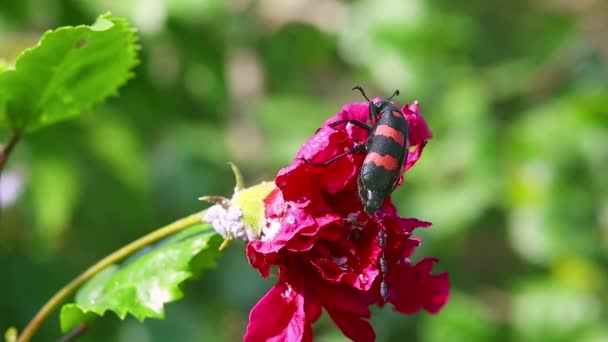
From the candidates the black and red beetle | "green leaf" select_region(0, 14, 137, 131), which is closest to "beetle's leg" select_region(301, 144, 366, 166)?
the black and red beetle

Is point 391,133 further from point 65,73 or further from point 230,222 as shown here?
point 65,73

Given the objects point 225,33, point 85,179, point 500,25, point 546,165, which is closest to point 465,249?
point 546,165

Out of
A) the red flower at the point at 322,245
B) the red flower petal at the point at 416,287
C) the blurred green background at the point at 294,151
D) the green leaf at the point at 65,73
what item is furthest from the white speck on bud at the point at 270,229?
the blurred green background at the point at 294,151

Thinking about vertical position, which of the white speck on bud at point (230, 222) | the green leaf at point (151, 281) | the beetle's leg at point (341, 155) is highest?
the beetle's leg at point (341, 155)

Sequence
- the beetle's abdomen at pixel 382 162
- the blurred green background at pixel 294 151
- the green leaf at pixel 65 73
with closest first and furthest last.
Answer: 1. the beetle's abdomen at pixel 382 162
2. the green leaf at pixel 65 73
3. the blurred green background at pixel 294 151

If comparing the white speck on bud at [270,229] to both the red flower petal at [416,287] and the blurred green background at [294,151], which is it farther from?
the blurred green background at [294,151]
